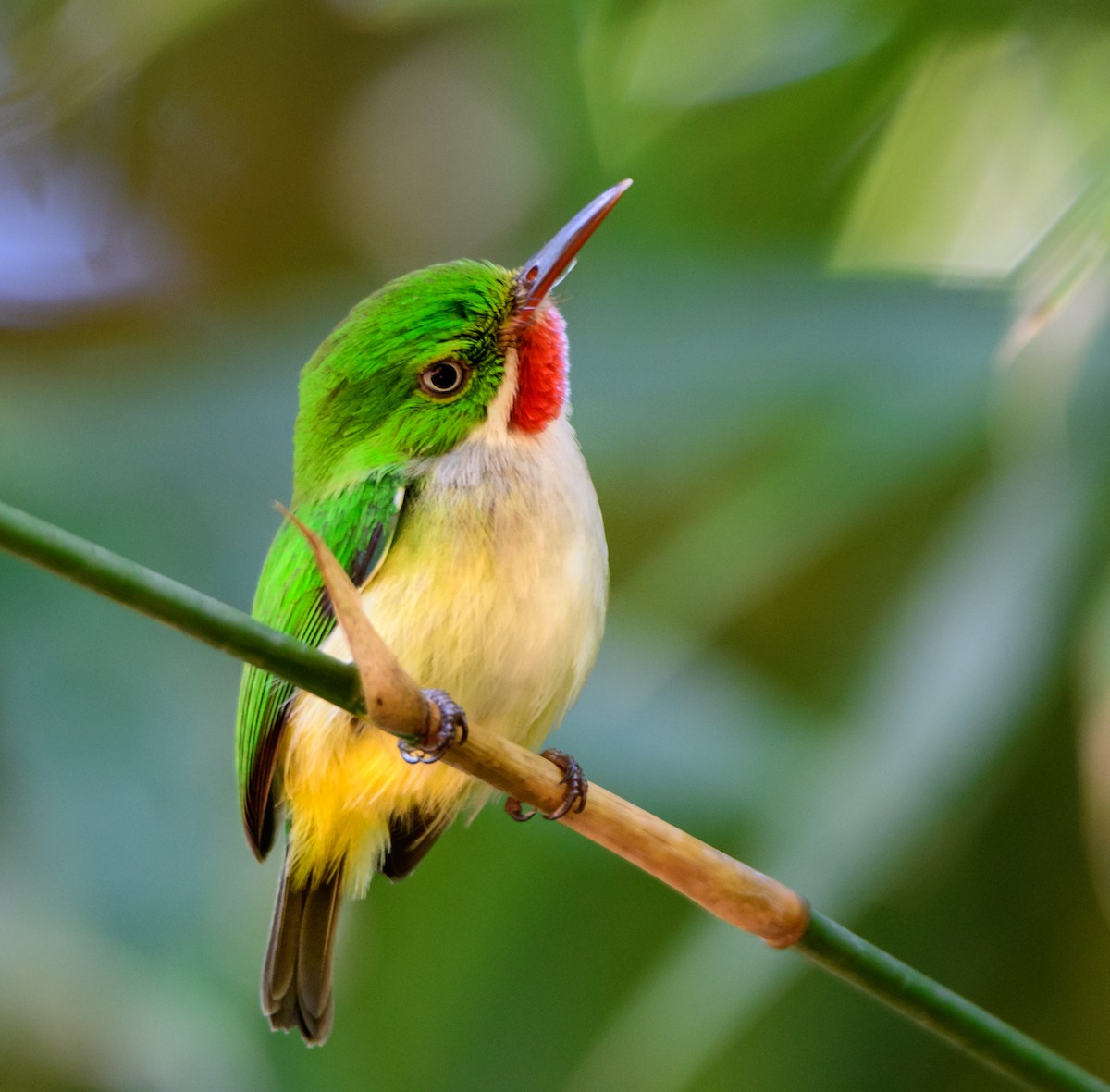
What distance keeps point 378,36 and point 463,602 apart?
1.17 meters

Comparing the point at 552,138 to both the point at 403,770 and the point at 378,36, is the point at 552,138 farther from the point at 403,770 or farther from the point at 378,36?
the point at 403,770

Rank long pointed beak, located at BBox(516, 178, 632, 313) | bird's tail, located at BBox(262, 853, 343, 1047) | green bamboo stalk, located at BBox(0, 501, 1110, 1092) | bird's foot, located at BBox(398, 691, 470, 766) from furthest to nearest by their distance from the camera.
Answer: bird's tail, located at BBox(262, 853, 343, 1047) < long pointed beak, located at BBox(516, 178, 632, 313) < bird's foot, located at BBox(398, 691, 470, 766) < green bamboo stalk, located at BBox(0, 501, 1110, 1092)

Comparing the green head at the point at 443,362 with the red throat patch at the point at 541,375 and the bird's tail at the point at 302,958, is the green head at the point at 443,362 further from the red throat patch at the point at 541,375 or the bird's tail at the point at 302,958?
the bird's tail at the point at 302,958

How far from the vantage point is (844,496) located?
1.23 m

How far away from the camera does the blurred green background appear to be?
1.18 meters

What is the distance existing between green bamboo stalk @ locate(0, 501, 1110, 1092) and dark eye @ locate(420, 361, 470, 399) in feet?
1.73

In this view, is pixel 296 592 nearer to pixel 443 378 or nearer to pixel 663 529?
pixel 443 378

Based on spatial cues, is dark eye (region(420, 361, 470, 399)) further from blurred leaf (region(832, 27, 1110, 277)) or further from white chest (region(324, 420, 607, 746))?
blurred leaf (region(832, 27, 1110, 277))

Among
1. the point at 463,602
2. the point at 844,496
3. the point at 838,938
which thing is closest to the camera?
the point at 838,938

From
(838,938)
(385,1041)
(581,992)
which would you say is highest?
(838,938)

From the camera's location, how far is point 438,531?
3.19ft

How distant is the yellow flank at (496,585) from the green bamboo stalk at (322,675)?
15.0 inches

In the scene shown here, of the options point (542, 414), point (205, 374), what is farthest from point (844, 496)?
point (205, 374)

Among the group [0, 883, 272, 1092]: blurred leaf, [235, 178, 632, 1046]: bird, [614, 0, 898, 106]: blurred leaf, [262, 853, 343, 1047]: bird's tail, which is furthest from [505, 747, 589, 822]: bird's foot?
[614, 0, 898, 106]: blurred leaf
